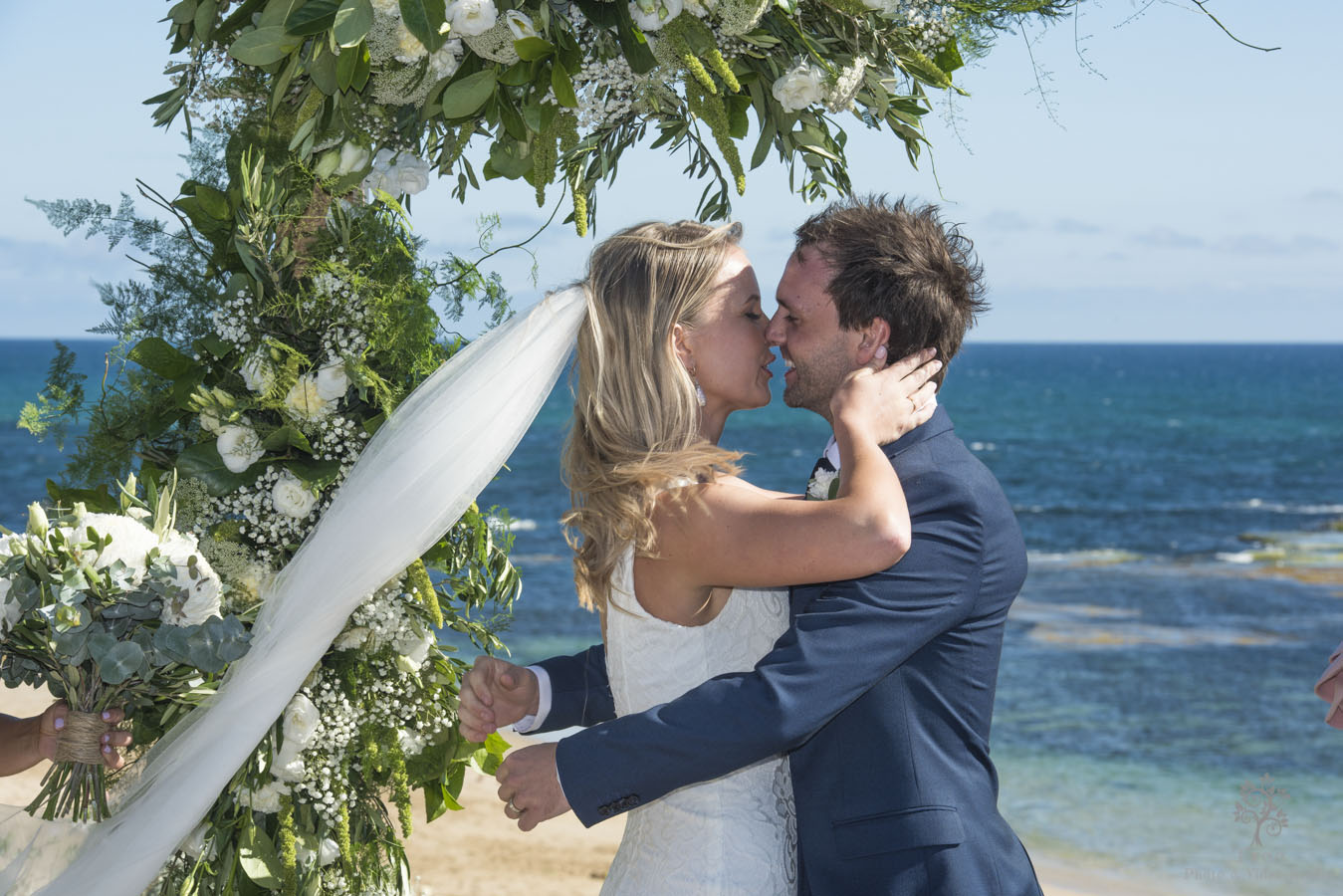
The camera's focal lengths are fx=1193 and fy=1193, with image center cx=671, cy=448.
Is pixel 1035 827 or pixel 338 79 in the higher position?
pixel 338 79

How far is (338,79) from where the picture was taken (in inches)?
103

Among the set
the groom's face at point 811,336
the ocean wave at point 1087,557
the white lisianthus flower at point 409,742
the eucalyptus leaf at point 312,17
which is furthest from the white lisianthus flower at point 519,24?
the ocean wave at point 1087,557

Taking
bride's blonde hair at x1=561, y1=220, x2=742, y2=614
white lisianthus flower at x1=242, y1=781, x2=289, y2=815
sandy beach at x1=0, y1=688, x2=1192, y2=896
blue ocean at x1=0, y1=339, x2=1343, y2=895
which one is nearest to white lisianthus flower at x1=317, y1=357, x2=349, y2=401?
bride's blonde hair at x1=561, y1=220, x2=742, y2=614

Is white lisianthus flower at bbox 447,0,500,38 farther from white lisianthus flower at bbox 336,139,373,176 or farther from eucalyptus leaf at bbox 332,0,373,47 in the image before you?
white lisianthus flower at bbox 336,139,373,176

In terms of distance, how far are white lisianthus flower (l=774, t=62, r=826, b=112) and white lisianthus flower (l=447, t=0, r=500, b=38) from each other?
0.74 m

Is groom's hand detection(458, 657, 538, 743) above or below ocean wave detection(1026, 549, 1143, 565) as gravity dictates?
above

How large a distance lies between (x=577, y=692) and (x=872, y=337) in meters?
1.18

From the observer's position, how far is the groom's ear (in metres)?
2.75

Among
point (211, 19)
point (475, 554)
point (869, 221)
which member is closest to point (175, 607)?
point (475, 554)

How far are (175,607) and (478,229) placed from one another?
4.01 ft

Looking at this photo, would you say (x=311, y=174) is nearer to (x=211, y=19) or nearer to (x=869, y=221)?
(x=211, y=19)

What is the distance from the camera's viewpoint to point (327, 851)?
2.94m
